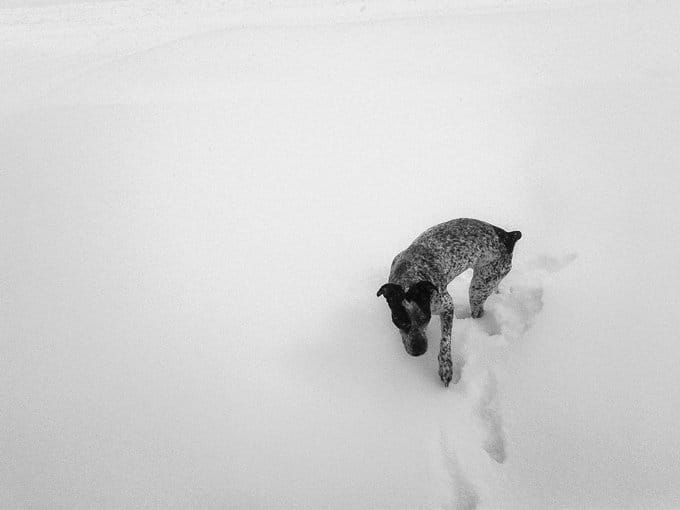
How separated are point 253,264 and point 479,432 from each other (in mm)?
2788

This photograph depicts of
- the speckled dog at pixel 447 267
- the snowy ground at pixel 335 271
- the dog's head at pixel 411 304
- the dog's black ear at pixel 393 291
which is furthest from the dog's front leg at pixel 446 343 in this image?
the dog's black ear at pixel 393 291

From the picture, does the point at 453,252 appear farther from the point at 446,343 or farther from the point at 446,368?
the point at 446,368

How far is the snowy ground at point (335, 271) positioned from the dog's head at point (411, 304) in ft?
2.14

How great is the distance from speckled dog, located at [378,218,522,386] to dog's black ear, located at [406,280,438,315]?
124mm

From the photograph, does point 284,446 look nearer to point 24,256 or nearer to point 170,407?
point 170,407

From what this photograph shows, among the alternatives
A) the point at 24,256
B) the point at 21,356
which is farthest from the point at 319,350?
the point at 24,256

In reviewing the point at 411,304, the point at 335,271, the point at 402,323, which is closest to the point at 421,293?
the point at 411,304

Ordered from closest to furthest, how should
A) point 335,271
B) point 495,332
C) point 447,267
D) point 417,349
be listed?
point 417,349
point 447,267
point 495,332
point 335,271

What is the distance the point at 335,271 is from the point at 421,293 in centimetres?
164

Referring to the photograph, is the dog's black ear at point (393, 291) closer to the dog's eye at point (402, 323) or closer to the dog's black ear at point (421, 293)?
the dog's black ear at point (421, 293)

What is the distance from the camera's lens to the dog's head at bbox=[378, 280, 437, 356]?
3109 mm

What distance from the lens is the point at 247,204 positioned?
557cm

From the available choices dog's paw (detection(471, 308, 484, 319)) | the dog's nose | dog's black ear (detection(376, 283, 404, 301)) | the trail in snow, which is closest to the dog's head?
dog's black ear (detection(376, 283, 404, 301))

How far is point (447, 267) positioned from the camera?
12.2 feet
